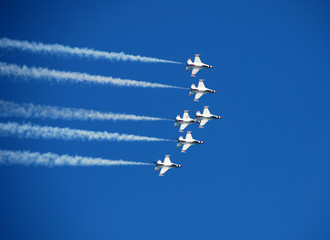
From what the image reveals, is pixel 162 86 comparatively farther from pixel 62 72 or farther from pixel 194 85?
pixel 62 72

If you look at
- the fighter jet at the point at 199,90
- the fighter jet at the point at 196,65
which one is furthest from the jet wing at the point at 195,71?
the fighter jet at the point at 199,90

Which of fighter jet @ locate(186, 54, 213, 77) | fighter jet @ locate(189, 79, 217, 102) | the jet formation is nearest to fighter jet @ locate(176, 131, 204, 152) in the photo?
the jet formation

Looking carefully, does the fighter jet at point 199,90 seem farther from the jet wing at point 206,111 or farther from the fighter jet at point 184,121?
the fighter jet at point 184,121

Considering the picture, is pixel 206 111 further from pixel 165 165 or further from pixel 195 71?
pixel 165 165

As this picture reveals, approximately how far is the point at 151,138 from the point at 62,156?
879 centimetres

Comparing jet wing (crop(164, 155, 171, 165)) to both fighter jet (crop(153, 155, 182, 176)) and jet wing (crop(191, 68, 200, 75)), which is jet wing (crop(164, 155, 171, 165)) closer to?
fighter jet (crop(153, 155, 182, 176))

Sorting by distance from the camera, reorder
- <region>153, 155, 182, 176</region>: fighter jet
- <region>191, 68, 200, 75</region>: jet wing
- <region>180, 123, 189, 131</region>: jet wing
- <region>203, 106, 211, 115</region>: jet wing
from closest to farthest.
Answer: <region>153, 155, 182, 176</region>: fighter jet → <region>191, 68, 200, 75</region>: jet wing → <region>180, 123, 189, 131</region>: jet wing → <region>203, 106, 211, 115</region>: jet wing

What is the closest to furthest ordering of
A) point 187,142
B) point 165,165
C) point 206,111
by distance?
1. point 165,165
2. point 187,142
3. point 206,111

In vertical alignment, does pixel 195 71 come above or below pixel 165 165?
above

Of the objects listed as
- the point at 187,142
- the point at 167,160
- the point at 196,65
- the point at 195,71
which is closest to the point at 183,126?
the point at 187,142

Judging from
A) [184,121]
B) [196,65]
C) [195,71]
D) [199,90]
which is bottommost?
[184,121]

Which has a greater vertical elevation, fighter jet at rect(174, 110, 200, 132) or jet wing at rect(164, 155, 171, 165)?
fighter jet at rect(174, 110, 200, 132)

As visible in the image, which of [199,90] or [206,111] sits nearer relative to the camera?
[199,90]

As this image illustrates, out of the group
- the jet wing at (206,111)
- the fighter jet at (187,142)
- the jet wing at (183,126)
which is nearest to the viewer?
the jet wing at (183,126)
